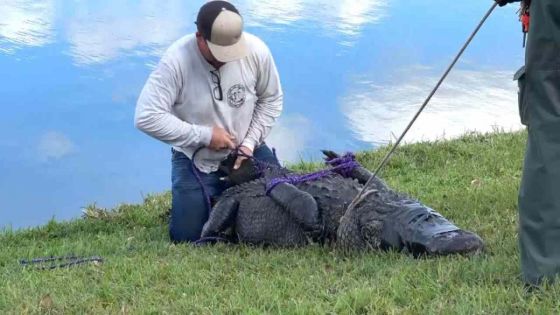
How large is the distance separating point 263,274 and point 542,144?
4.87 feet

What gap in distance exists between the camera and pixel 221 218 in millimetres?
5102

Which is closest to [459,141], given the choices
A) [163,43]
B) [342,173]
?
[342,173]

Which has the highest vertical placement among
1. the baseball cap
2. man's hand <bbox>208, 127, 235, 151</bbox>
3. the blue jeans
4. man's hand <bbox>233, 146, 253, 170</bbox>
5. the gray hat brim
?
the baseball cap

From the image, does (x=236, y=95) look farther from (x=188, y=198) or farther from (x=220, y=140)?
(x=188, y=198)

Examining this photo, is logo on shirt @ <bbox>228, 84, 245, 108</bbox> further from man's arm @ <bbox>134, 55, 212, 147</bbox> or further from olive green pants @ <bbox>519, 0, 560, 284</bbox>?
olive green pants @ <bbox>519, 0, 560, 284</bbox>

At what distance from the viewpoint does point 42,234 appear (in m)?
5.74

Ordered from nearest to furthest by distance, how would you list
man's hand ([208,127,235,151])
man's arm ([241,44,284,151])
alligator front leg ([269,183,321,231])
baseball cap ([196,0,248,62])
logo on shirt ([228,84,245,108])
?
alligator front leg ([269,183,321,231]), baseball cap ([196,0,248,62]), man's hand ([208,127,235,151]), logo on shirt ([228,84,245,108]), man's arm ([241,44,284,151])

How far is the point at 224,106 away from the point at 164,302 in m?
1.98

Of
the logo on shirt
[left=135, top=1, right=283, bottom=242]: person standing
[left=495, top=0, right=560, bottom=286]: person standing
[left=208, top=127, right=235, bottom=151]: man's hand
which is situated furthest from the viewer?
the logo on shirt

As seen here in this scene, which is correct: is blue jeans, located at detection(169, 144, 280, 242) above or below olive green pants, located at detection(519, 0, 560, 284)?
below

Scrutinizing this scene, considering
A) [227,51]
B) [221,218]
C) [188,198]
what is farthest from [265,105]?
[221,218]

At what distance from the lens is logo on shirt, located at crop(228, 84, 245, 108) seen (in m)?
5.35

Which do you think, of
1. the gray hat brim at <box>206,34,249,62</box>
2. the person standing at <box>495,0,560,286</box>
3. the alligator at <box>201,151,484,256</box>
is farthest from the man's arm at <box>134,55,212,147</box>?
the person standing at <box>495,0,560,286</box>

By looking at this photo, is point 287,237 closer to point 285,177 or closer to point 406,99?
point 285,177
